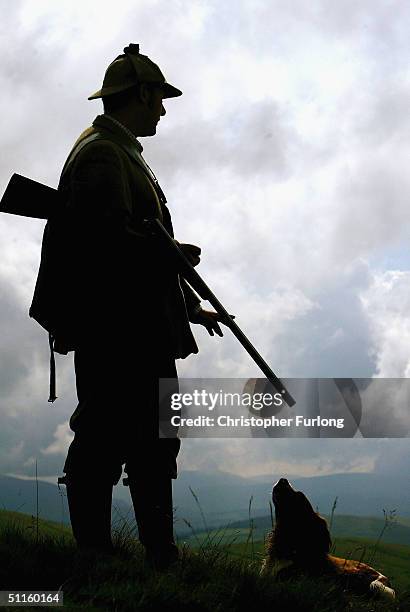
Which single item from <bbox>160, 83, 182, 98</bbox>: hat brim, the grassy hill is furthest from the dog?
<bbox>160, 83, 182, 98</bbox>: hat brim

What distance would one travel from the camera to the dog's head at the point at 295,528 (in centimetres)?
610

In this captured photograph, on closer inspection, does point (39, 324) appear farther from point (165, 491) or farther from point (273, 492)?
point (273, 492)

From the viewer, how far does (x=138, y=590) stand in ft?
15.0

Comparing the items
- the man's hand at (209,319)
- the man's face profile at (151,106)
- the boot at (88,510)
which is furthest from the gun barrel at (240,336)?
the boot at (88,510)

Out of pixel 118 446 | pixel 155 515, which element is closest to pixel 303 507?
pixel 155 515

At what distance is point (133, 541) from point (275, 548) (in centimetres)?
107

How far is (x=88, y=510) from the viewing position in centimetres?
539

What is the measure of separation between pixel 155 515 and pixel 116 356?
3.50 ft

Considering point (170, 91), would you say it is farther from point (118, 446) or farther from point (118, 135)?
point (118, 446)

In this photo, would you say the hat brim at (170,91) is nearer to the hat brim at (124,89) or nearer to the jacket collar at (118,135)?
the hat brim at (124,89)

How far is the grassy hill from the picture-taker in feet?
14.9

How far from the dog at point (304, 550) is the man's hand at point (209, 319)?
1304 millimetres

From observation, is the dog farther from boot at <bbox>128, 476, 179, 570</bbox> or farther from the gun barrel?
boot at <bbox>128, 476, 179, 570</bbox>

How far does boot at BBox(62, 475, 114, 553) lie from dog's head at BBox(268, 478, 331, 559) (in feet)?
4.56
